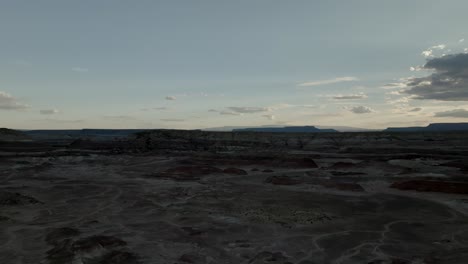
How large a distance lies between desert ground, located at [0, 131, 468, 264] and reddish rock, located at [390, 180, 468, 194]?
94 mm

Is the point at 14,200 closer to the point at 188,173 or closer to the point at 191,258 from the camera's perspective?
the point at 191,258

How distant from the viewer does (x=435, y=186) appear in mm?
37312

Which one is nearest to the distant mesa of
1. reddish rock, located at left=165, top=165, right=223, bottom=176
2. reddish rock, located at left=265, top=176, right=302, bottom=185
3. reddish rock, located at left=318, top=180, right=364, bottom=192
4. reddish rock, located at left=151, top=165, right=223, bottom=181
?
reddish rock, located at left=165, top=165, right=223, bottom=176

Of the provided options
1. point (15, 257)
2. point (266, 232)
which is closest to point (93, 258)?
point (15, 257)

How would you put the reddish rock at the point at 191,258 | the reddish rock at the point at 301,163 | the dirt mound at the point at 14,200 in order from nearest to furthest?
the reddish rock at the point at 191,258, the dirt mound at the point at 14,200, the reddish rock at the point at 301,163

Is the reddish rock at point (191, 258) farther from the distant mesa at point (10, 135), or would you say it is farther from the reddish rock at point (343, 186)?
the distant mesa at point (10, 135)

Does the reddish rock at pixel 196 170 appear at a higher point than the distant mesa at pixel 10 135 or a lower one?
lower

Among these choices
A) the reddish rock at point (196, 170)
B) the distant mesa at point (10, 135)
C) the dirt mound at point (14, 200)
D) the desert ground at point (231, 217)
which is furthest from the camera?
the distant mesa at point (10, 135)

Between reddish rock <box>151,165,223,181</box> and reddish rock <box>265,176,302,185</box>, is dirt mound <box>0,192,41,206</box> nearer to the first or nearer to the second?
reddish rock <box>151,165,223,181</box>

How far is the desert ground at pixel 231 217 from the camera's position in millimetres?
18469

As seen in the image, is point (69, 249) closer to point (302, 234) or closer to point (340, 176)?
point (302, 234)

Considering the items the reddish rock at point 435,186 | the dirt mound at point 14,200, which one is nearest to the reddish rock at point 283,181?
the reddish rock at point 435,186

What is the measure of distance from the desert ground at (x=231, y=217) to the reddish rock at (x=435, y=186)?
94mm

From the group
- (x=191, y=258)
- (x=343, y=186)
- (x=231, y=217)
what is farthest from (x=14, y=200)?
(x=343, y=186)
